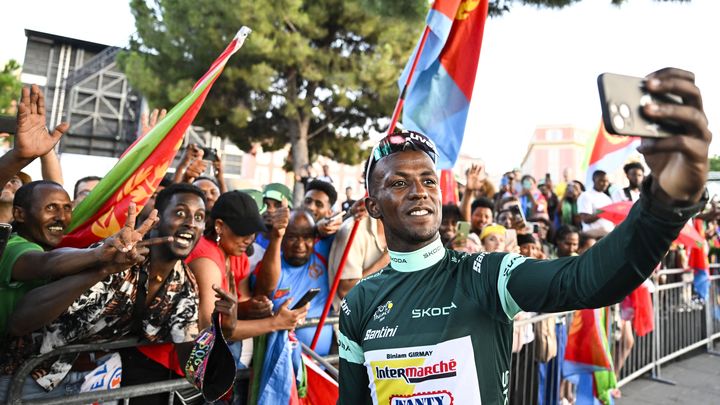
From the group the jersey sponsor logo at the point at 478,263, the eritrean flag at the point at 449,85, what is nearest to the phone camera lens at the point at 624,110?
the jersey sponsor logo at the point at 478,263

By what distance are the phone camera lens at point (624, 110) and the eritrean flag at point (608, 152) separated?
657 cm

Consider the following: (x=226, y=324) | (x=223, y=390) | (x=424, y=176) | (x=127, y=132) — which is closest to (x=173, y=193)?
(x=226, y=324)

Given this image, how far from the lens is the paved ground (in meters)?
6.20

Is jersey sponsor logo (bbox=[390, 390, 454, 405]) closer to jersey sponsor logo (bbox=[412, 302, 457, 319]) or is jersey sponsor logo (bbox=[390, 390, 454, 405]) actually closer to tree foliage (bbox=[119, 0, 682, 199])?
jersey sponsor logo (bbox=[412, 302, 457, 319])

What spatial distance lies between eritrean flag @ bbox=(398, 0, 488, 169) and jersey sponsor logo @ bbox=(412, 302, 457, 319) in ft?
8.85

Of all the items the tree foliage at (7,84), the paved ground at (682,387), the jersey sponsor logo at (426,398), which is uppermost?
the tree foliage at (7,84)

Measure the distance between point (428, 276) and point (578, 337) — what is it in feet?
12.1

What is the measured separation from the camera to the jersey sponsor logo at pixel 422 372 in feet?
5.44

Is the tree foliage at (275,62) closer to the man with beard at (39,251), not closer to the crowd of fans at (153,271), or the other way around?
the crowd of fans at (153,271)

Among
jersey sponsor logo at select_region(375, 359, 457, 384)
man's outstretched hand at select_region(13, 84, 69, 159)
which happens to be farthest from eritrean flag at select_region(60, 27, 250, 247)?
jersey sponsor logo at select_region(375, 359, 457, 384)

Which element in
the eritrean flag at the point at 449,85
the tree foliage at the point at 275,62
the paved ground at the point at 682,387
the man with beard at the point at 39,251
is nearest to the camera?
the man with beard at the point at 39,251

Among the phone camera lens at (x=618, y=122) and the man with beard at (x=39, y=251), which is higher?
the phone camera lens at (x=618, y=122)

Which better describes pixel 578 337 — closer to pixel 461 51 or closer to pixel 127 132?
pixel 461 51

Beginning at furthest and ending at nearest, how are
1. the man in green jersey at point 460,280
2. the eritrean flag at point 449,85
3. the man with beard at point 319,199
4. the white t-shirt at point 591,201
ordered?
the white t-shirt at point 591,201 < the man with beard at point 319,199 < the eritrean flag at point 449,85 < the man in green jersey at point 460,280
